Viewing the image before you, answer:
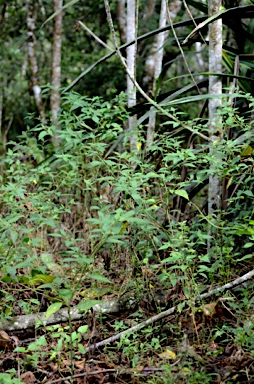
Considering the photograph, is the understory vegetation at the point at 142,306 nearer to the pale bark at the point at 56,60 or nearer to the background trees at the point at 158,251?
the background trees at the point at 158,251

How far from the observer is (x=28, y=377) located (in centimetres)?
240

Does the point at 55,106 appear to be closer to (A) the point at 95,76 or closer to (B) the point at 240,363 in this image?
(A) the point at 95,76

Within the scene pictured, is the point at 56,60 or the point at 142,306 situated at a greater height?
the point at 56,60

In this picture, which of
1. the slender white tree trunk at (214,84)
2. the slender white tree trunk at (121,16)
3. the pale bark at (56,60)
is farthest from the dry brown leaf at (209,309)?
the slender white tree trunk at (121,16)

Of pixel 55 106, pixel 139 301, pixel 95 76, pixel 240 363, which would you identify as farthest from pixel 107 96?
pixel 240 363

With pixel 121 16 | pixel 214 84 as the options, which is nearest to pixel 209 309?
pixel 214 84

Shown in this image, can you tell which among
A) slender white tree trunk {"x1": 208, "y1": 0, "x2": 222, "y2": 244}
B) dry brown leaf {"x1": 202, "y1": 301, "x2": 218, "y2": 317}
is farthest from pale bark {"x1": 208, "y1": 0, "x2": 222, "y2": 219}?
dry brown leaf {"x1": 202, "y1": 301, "x2": 218, "y2": 317}

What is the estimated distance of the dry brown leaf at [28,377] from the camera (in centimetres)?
238

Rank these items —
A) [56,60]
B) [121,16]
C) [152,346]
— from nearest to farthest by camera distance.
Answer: [152,346] < [56,60] < [121,16]

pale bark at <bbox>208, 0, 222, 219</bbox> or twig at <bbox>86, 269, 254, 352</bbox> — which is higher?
pale bark at <bbox>208, 0, 222, 219</bbox>

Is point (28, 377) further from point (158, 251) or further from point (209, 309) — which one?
point (158, 251)

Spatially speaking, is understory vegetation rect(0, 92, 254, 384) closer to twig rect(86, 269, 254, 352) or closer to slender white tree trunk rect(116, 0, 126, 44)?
twig rect(86, 269, 254, 352)

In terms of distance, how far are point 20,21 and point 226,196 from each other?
6.75m

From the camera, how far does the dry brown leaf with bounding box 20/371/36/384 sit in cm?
238
